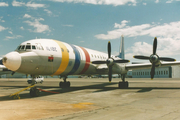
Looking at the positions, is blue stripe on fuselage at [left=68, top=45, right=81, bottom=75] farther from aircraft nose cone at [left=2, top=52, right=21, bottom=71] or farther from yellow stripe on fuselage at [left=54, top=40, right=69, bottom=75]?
aircraft nose cone at [left=2, top=52, right=21, bottom=71]

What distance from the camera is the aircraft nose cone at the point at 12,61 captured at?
1185cm

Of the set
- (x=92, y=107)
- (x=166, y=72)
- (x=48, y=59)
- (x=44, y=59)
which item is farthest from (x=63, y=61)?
(x=166, y=72)

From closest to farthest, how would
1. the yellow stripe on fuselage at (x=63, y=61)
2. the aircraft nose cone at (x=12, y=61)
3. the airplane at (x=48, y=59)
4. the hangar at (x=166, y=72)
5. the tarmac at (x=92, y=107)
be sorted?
1. the tarmac at (x=92, y=107)
2. the aircraft nose cone at (x=12, y=61)
3. the airplane at (x=48, y=59)
4. the yellow stripe on fuselage at (x=63, y=61)
5. the hangar at (x=166, y=72)

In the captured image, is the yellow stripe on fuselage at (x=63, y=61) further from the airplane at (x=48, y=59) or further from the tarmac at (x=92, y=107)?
the tarmac at (x=92, y=107)

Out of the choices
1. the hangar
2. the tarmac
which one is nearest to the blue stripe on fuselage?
the tarmac

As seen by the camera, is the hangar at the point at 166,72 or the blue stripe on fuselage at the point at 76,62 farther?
the hangar at the point at 166,72

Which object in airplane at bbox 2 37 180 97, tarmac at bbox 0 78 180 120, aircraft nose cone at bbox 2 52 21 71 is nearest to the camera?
tarmac at bbox 0 78 180 120

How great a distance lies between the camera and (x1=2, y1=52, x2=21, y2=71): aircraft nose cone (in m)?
11.9

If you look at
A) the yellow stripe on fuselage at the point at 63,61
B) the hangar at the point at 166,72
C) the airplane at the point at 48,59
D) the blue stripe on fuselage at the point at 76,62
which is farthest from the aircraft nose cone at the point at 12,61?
the hangar at the point at 166,72

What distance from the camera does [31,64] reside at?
13.3 m

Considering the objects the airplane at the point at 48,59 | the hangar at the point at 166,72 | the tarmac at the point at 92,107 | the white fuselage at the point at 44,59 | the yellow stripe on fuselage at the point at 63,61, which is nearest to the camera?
the tarmac at the point at 92,107

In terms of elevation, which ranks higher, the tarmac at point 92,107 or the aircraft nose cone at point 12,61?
the aircraft nose cone at point 12,61

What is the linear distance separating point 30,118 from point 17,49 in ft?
28.0

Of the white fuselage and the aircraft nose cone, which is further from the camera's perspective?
the white fuselage
